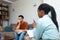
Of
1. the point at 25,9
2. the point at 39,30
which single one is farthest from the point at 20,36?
the point at 25,9

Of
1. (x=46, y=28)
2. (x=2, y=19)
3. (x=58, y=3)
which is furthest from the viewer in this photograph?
(x=2, y=19)

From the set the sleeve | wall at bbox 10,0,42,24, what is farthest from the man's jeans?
wall at bbox 10,0,42,24

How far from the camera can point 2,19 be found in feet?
25.6

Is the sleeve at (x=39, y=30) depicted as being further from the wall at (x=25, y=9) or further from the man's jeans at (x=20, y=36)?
the wall at (x=25, y=9)

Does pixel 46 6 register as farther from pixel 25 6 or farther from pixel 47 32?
pixel 25 6

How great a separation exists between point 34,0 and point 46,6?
5.65 meters

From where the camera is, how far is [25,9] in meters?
7.65

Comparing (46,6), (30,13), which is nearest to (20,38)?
(46,6)

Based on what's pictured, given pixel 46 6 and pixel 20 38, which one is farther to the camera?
pixel 20 38

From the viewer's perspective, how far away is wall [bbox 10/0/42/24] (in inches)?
289

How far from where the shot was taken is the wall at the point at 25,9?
289 inches

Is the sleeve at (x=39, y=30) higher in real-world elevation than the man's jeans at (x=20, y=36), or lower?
higher

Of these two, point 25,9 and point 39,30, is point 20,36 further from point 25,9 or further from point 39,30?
point 25,9

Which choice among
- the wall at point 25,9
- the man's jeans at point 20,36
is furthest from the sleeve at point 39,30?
the wall at point 25,9
